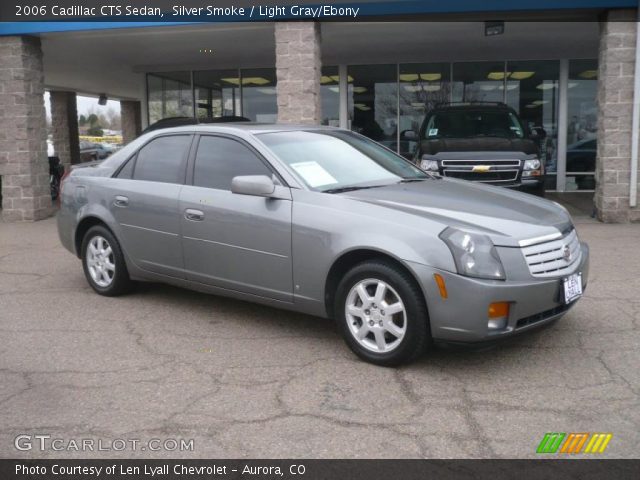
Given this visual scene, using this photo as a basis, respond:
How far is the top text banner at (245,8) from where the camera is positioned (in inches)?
381

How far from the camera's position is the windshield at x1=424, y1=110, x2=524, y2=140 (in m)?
10.7

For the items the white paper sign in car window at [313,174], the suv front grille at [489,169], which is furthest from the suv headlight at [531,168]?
the white paper sign in car window at [313,174]

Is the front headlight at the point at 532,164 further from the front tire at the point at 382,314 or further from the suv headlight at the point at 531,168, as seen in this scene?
the front tire at the point at 382,314

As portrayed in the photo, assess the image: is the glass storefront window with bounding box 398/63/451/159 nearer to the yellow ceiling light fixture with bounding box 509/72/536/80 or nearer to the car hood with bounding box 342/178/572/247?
the yellow ceiling light fixture with bounding box 509/72/536/80

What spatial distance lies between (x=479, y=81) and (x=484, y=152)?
7667 mm

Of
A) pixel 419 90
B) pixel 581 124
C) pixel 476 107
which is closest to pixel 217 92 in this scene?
pixel 419 90

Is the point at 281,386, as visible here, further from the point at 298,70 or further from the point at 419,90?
the point at 419,90

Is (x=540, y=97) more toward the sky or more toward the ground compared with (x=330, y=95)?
more toward the ground

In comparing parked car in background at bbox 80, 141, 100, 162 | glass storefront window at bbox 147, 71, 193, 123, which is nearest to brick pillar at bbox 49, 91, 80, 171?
parked car in background at bbox 80, 141, 100, 162

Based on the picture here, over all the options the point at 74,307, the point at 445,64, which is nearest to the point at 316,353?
the point at 74,307

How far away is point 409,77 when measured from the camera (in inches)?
661

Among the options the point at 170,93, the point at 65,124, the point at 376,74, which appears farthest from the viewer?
the point at 65,124

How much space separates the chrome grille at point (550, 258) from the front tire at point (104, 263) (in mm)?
3607

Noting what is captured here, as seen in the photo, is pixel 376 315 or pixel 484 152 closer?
pixel 376 315
